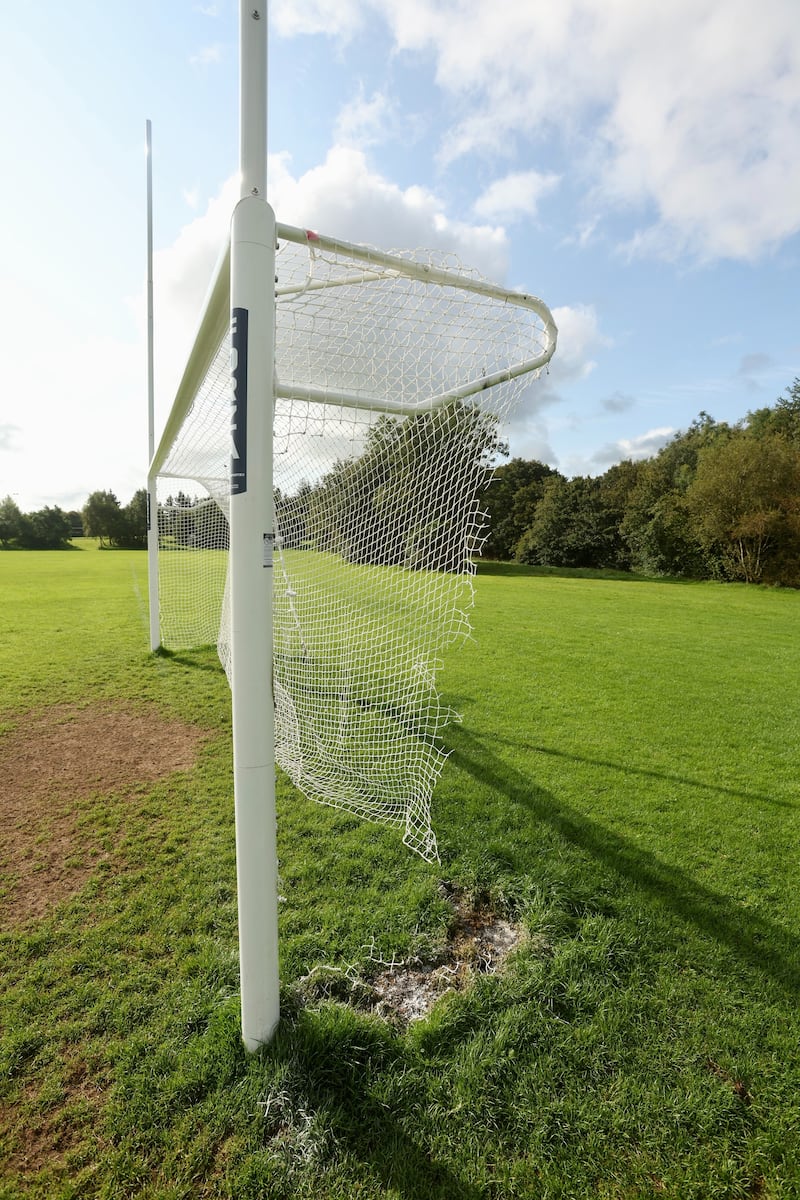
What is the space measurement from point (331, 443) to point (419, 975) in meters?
2.50

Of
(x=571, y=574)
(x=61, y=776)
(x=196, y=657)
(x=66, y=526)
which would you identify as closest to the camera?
(x=61, y=776)

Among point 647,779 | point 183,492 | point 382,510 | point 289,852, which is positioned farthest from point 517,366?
point 183,492

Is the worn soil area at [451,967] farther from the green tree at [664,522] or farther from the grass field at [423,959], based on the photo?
the green tree at [664,522]

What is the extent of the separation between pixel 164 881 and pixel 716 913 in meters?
2.82

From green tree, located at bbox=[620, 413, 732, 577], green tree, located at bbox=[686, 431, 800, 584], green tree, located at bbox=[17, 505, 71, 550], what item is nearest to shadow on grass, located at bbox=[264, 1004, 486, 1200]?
green tree, located at bbox=[686, 431, 800, 584]

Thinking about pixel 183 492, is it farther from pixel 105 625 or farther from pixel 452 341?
pixel 452 341

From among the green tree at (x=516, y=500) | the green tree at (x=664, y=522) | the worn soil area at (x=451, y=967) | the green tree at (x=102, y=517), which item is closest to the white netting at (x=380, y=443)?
the worn soil area at (x=451, y=967)

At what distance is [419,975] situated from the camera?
7.61 feet

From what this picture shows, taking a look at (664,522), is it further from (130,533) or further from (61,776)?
(130,533)

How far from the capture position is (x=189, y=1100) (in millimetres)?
1763

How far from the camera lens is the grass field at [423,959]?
1.63 meters

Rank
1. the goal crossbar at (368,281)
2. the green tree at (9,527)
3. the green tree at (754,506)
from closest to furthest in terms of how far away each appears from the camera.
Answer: the goal crossbar at (368,281), the green tree at (754,506), the green tree at (9,527)

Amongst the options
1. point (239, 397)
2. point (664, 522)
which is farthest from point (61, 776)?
point (664, 522)

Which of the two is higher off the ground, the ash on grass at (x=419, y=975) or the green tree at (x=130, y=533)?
the green tree at (x=130, y=533)
